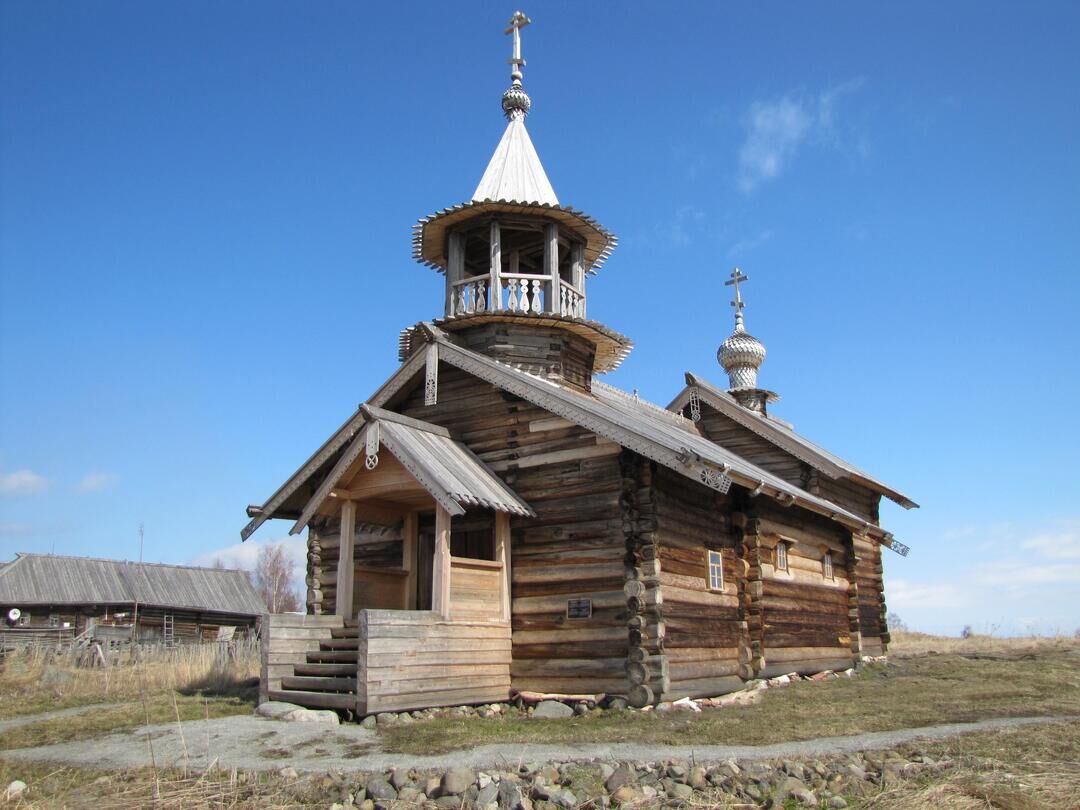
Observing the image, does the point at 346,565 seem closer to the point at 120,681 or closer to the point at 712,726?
the point at 712,726

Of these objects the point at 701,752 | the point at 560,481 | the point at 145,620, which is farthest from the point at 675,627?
the point at 145,620

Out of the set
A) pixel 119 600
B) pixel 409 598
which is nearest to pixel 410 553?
pixel 409 598

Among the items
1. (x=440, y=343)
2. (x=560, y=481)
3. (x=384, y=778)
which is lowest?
(x=384, y=778)

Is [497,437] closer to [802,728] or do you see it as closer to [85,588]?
[802,728]

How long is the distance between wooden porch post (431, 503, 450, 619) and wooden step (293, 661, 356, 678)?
1.40m

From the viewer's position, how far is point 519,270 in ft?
69.3

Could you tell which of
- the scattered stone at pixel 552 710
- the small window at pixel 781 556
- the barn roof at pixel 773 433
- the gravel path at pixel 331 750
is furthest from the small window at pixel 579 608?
the barn roof at pixel 773 433

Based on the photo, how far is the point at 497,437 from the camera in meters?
16.1

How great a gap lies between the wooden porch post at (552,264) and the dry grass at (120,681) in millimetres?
8960

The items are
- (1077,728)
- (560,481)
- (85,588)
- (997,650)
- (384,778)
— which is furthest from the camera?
(85,588)

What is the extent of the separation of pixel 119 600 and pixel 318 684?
32225 mm

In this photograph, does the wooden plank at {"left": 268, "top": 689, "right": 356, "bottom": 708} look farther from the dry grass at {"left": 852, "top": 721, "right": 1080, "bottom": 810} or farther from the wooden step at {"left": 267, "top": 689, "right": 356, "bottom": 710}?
the dry grass at {"left": 852, "top": 721, "right": 1080, "bottom": 810}

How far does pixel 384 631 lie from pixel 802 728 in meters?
5.35

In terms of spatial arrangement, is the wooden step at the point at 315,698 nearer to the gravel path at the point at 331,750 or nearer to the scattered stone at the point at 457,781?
the gravel path at the point at 331,750
